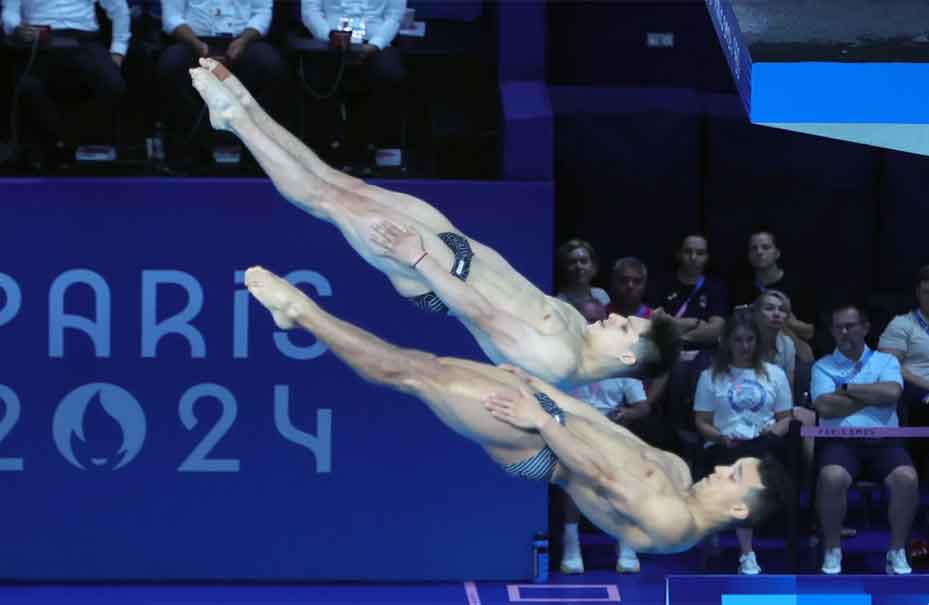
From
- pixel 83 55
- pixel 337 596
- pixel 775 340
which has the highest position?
pixel 83 55

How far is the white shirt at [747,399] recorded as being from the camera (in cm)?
958

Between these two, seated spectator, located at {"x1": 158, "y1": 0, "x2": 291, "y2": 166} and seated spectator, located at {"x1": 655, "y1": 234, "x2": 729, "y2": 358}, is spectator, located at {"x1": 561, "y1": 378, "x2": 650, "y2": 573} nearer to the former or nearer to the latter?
seated spectator, located at {"x1": 655, "y1": 234, "x2": 729, "y2": 358}

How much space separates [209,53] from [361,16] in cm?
86

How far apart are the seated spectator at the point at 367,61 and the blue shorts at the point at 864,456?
2910 mm

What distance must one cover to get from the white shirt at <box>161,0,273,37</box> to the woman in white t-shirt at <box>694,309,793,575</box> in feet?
9.81

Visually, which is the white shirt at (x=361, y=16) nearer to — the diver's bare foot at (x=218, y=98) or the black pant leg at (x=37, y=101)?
the black pant leg at (x=37, y=101)


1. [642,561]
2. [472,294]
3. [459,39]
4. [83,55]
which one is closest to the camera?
[472,294]

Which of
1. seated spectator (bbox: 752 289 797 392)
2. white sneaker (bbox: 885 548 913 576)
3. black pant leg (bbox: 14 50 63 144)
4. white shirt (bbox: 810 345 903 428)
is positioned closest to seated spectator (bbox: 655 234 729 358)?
seated spectator (bbox: 752 289 797 392)

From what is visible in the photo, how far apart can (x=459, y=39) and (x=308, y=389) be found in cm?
252

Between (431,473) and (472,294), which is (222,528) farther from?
(472,294)

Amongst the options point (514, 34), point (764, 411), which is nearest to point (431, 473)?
point (764, 411)

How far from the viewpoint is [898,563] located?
9.70 meters

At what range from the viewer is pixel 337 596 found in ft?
32.8

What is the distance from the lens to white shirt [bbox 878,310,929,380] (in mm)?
9953
